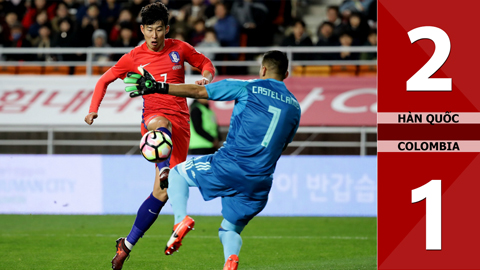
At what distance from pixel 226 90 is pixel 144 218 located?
5.99ft

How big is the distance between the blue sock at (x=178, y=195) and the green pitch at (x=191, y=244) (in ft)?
4.43

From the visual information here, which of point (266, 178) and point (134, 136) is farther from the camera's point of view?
point (134, 136)

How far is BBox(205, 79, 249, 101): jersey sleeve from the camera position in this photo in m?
5.23

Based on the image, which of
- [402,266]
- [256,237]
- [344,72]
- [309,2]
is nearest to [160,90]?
[402,266]

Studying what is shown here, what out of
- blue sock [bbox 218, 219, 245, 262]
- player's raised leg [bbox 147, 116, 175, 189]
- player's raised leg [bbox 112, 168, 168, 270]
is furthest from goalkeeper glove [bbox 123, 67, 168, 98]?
player's raised leg [bbox 112, 168, 168, 270]

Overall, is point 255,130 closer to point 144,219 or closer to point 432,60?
point 432,60

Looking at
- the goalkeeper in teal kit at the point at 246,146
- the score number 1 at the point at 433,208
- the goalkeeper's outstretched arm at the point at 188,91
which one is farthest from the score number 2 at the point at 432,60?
the goalkeeper's outstretched arm at the point at 188,91

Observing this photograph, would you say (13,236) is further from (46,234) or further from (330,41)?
(330,41)

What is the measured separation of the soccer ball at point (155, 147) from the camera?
234 inches

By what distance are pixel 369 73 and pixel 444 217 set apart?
9.06 metres

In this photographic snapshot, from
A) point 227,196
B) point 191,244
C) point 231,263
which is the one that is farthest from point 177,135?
point 191,244

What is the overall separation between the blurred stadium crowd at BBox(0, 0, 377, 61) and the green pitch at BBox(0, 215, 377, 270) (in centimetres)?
431

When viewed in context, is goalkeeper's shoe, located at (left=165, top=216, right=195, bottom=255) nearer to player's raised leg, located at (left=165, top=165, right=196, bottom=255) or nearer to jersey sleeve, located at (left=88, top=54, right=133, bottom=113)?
player's raised leg, located at (left=165, top=165, right=196, bottom=255)

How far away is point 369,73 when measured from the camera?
44.7 ft
